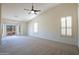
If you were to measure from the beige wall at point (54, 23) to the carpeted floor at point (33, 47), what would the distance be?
162 mm

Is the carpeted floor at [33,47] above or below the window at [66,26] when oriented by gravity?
below

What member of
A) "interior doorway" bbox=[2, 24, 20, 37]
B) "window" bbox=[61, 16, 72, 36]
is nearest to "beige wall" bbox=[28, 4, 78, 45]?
"window" bbox=[61, 16, 72, 36]

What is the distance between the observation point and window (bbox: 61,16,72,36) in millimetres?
3135

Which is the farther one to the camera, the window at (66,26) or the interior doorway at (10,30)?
the interior doorway at (10,30)

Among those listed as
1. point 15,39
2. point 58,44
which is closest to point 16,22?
point 15,39

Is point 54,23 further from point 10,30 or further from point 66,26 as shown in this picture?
point 10,30

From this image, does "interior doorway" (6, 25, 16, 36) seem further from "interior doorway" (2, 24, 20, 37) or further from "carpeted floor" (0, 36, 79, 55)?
"carpeted floor" (0, 36, 79, 55)

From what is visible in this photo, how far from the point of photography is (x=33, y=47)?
3.18 metres

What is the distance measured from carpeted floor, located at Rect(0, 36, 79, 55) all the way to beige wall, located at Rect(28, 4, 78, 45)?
162 mm

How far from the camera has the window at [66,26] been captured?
313cm

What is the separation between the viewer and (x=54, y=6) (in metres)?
3.14

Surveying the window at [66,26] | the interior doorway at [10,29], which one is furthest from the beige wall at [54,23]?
the interior doorway at [10,29]

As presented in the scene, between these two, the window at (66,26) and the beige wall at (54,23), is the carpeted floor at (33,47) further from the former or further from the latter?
the window at (66,26)

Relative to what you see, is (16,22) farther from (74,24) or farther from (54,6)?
(74,24)
